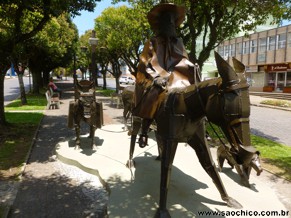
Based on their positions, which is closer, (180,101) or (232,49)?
(180,101)

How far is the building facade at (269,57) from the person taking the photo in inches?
1235

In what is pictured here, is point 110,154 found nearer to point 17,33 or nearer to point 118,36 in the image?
point 17,33

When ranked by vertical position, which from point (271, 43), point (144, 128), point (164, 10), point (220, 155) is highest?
point (271, 43)

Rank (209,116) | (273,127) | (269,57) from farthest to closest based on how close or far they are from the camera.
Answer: (269,57) → (273,127) → (209,116)

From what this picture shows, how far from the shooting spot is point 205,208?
4.59 meters

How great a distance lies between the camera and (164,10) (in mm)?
5020

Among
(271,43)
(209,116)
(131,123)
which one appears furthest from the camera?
(271,43)

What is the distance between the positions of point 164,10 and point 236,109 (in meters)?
2.74

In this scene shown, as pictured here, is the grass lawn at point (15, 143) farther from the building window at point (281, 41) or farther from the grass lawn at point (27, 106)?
the building window at point (281, 41)

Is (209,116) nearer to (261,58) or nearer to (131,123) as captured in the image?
(131,123)

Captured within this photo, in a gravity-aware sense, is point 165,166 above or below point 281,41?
below

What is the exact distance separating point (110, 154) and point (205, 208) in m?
3.52

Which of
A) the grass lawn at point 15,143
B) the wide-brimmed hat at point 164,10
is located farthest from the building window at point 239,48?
the wide-brimmed hat at point 164,10

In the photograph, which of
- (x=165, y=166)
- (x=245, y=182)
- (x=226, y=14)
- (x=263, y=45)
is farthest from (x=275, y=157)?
(x=263, y=45)
